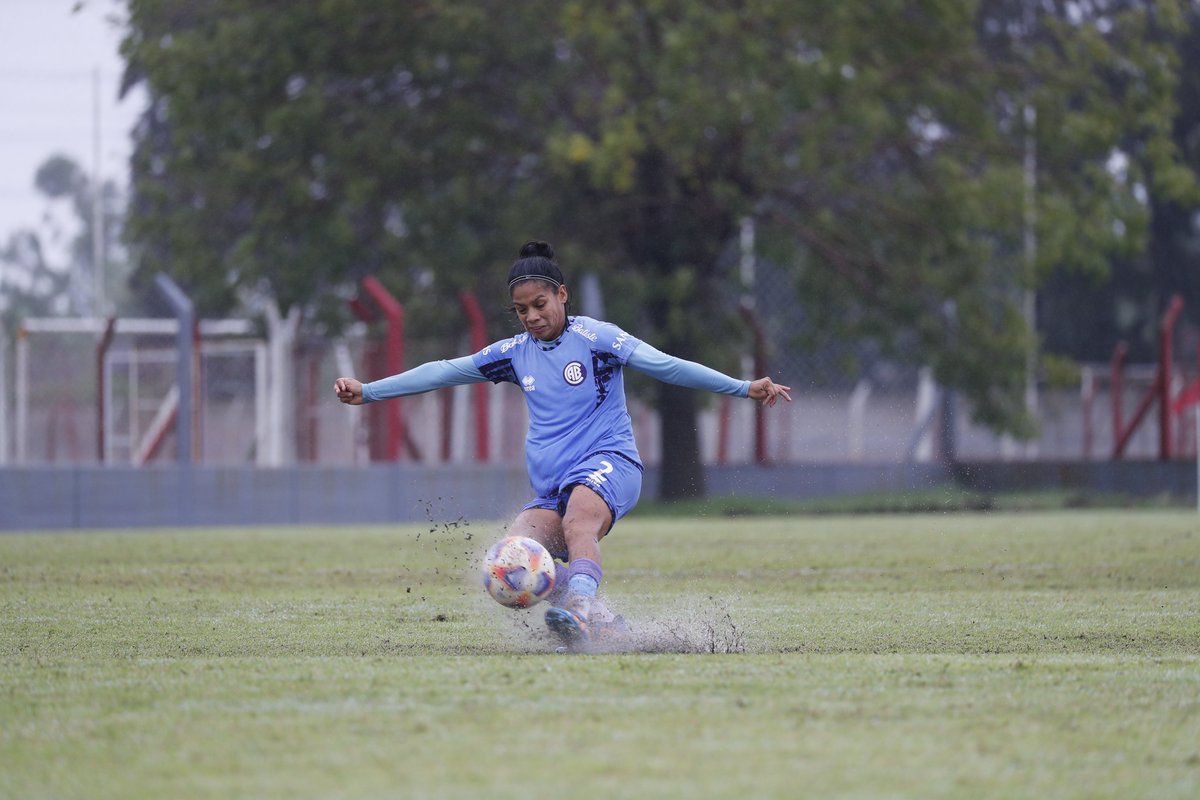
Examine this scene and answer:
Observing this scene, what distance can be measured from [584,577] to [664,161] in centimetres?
1496

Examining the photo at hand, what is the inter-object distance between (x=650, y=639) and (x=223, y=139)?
16.1m

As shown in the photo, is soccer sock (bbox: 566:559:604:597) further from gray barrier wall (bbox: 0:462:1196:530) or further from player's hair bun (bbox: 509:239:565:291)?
gray barrier wall (bbox: 0:462:1196:530)

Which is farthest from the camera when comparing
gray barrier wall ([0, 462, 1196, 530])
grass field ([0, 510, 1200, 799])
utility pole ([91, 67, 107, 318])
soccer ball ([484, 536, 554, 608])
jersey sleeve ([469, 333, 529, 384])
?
utility pole ([91, 67, 107, 318])

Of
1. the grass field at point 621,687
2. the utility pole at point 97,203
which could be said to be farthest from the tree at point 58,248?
the grass field at point 621,687

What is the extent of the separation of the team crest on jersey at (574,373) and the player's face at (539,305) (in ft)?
0.51

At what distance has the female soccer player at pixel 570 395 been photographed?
750 centimetres

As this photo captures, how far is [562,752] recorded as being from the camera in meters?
4.67

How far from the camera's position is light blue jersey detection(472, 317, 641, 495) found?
763cm

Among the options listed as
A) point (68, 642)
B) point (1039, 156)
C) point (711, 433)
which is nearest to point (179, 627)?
point (68, 642)

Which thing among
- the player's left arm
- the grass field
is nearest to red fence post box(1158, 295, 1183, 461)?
the grass field

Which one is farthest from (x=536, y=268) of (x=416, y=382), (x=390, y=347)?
(x=390, y=347)

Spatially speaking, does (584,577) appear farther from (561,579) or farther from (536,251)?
(536,251)

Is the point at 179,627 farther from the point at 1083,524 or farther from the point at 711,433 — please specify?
the point at 711,433

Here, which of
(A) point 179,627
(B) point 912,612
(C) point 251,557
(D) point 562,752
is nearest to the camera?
(D) point 562,752
